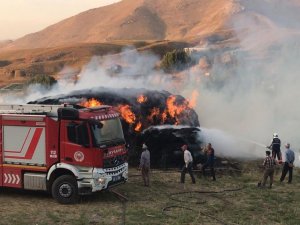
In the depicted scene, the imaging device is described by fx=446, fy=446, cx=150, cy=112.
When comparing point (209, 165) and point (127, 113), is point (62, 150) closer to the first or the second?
point (209, 165)

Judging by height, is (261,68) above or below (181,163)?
above

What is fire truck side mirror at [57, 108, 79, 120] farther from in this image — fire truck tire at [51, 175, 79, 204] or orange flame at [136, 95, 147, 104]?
orange flame at [136, 95, 147, 104]

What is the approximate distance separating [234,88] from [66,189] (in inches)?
1420

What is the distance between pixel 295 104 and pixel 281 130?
9979 mm

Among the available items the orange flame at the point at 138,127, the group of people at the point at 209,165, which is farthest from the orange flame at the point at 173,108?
the group of people at the point at 209,165

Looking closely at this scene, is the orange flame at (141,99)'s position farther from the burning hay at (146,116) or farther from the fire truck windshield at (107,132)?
the fire truck windshield at (107,132)

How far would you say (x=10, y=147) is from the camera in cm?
1532

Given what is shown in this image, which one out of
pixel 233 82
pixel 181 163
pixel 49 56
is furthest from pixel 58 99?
pixel 49 56

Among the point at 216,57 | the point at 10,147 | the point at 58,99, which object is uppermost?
the point at 216,57

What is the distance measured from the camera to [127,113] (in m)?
22.4

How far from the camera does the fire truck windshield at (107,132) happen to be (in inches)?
574

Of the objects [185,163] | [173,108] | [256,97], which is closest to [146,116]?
[173,108]

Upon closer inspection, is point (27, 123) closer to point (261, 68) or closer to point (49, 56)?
point (261, 68)

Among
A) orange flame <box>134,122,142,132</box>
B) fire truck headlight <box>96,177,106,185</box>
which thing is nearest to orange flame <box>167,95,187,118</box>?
orange flame <box>134,122,142,132</box>
